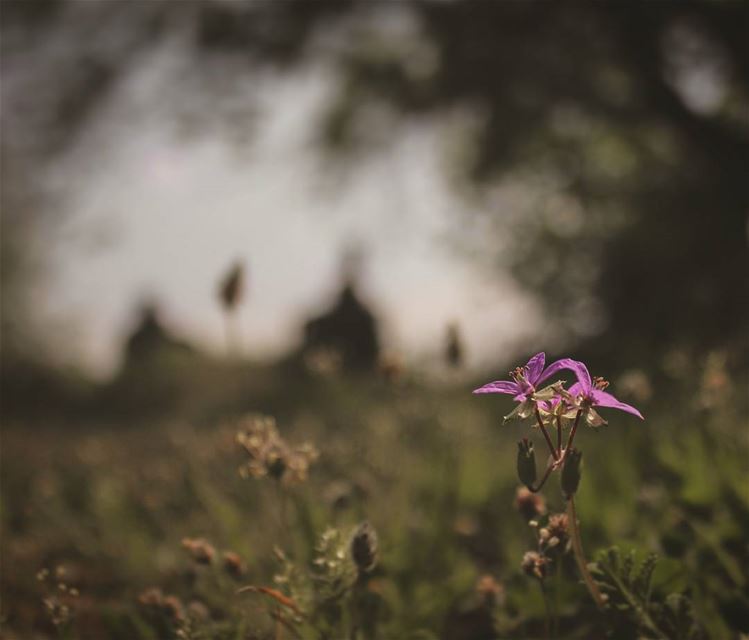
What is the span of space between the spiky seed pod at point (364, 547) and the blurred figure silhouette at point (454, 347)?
0.71 m

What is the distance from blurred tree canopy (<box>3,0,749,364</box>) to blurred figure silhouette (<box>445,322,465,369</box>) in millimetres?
5539

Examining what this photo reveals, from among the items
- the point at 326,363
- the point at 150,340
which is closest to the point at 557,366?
the point at 326,363

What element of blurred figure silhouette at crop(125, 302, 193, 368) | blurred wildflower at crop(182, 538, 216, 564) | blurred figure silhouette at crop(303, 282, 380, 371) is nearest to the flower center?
blurred wildflower at crop(182, 538, 216, 564)

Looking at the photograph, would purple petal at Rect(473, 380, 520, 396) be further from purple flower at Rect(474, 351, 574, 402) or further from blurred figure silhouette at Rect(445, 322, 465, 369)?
blurred figure silhouette at Rect(445, 322, 465, 369)

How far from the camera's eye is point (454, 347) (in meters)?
1.93

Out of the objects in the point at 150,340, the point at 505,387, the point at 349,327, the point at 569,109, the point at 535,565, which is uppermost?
the point at 505,387

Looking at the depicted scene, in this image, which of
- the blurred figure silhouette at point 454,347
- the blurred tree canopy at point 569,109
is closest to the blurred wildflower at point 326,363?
the blurred figure silhouette at point 454,347

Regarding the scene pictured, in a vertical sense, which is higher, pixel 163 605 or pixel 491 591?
pixel 491 591

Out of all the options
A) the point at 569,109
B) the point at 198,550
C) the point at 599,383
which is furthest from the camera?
the point at 569,109

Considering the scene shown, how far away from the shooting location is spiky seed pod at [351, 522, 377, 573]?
1294 mm

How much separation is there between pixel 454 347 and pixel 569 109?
9571 mm

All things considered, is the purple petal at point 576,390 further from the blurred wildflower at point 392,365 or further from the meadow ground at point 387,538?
the blurred wildflower at point 392,365

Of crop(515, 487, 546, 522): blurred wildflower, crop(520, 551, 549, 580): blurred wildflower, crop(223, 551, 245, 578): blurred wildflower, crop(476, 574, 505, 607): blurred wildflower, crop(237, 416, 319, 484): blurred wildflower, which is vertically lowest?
crop(223, 551, 245, 578): blurred wildflower

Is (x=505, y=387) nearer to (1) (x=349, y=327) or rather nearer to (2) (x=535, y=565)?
(2) (x=535, y=565)
